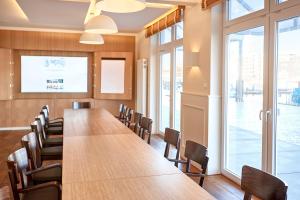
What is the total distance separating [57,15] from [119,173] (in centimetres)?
570

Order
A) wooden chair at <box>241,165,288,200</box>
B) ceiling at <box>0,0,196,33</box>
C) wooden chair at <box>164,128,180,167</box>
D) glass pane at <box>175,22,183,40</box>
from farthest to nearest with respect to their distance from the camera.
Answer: glass pane at <box>175,22,183,40</box> < ceiling at <box>0,0,196,33</box> < wooden chair at <box>164,128,180,167</box> < wooden chair at <box>241,165,288,200</box>

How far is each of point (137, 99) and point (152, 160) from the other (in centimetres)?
666

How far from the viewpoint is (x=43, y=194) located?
93.3 inches

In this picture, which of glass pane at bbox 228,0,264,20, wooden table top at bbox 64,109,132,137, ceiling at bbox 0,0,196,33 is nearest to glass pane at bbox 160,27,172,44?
ceiling at bbox 0,0,196,33

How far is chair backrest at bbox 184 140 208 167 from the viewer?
2389 millimetres

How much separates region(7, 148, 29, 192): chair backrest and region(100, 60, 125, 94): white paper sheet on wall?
6.69 metres

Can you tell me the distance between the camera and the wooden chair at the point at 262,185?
156 centimetres

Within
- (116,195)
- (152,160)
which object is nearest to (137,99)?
(152,160)

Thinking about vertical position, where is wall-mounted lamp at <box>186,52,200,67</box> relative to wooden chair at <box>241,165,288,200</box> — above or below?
above

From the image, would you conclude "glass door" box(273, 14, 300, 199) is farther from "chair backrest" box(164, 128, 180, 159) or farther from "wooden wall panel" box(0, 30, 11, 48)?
"wooden wall panel" box(0, 30, 11, 48)

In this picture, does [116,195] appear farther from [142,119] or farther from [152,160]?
[142,119]

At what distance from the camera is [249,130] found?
4.10 metres

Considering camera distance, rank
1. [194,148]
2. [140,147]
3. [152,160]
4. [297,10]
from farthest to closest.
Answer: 1. [297,10]
2. [140,147]
3. [194,148]
4. [152,160]

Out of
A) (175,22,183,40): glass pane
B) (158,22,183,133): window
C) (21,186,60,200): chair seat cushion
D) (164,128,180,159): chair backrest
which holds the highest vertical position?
(175,22,183,40): glass pane
